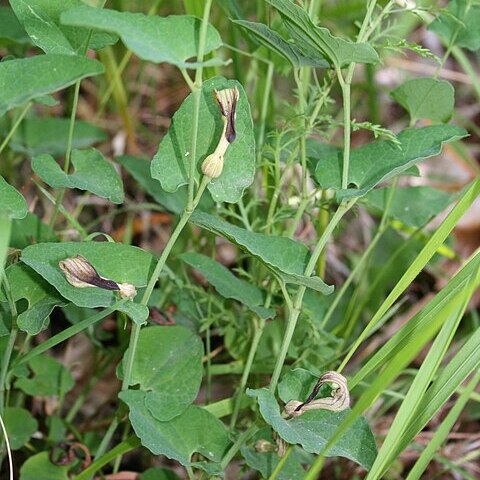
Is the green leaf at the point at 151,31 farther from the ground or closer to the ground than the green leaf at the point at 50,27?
farther from the ground

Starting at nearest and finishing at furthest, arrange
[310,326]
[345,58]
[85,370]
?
1. [345,58]
2. [310,326]
3. [85,370]

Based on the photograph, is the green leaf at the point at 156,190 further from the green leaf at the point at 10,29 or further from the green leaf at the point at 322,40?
the green leaf at the point at 322,40

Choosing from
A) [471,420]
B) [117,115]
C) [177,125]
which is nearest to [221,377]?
[471,420]

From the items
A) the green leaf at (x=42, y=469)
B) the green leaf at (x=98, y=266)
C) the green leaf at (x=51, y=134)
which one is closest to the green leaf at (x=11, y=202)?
the green leaf at (x=98, y=266)

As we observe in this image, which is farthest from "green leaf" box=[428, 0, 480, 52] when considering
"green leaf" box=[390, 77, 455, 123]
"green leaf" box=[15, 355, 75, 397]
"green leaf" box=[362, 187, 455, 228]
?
"green leaf" box=[15, 355, 75, 397]

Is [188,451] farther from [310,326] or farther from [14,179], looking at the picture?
[14,179]

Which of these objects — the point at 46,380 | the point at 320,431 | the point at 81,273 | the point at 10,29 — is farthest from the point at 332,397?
the point at 10,29

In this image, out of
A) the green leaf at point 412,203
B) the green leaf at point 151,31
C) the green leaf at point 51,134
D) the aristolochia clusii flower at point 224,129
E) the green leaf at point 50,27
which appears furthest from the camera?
the green leaf at point 51,134
